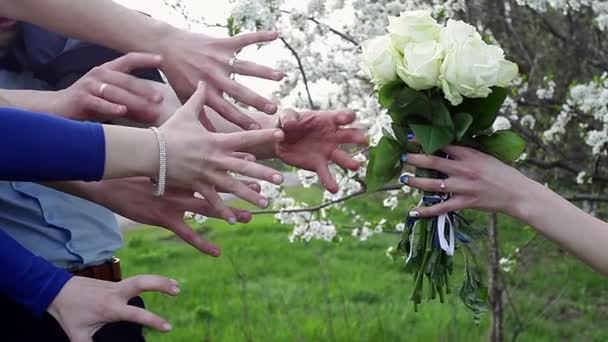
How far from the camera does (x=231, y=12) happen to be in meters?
3.58

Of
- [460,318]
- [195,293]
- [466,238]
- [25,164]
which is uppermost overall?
[466,238]

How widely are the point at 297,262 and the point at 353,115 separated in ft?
14.9

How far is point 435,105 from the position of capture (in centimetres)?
173

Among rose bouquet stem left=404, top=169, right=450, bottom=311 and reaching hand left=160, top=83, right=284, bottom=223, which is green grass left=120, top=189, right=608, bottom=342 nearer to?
rose bouquet stem left=404, top=169, right=450, bottom=311

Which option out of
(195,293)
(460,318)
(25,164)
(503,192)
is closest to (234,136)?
(25,164)

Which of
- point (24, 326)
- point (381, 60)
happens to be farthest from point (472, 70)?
point (24, 326)

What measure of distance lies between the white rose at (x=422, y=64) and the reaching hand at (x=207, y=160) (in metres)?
0.38

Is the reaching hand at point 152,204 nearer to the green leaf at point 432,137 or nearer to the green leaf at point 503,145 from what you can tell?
the green leaf at point 432,137

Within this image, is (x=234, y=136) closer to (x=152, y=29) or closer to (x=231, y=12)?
(x=152, y=29)

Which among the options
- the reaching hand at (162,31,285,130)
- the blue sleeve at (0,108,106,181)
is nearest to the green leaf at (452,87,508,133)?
the reaching hand at (162,31,285,130)

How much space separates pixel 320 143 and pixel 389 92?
254 mm

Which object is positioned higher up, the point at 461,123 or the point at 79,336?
the point at 461,123

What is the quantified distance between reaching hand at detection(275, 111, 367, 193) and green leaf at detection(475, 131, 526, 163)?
0.31 metres

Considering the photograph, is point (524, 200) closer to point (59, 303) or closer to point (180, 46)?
point (180, 46)
